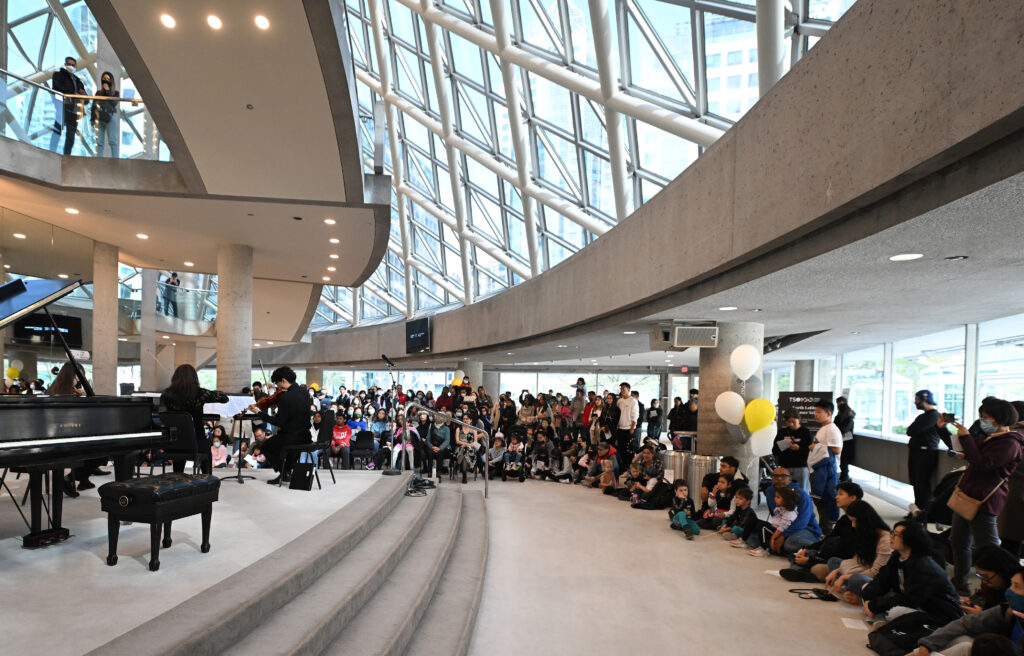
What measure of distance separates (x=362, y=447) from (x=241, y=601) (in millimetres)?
8942

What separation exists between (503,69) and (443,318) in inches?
428

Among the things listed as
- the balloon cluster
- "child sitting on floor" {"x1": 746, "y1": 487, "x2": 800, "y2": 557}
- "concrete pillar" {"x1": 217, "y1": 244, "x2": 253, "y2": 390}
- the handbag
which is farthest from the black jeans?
"concrete pillar" {"x1": 217, "y1": 244, "x2": 253, "y2": 390}

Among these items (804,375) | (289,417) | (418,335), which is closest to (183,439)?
(289,417)

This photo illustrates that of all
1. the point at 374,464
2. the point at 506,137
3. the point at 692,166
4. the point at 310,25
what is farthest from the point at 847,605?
the point at 506,137

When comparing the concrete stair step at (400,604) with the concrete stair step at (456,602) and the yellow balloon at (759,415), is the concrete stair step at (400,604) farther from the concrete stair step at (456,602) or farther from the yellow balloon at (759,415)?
the yellow balloon at (759,415)

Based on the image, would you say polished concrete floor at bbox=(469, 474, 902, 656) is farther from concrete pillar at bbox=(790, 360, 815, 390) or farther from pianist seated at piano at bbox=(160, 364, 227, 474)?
concrete pillar at bbox=(790, 360, 815, 390)

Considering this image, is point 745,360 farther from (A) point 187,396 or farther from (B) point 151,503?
(B) point 151,503

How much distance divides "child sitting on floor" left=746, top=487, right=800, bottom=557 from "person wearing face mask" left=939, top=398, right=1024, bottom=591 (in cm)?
187

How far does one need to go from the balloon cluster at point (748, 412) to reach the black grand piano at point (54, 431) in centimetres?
744

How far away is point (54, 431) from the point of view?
14.3 ft

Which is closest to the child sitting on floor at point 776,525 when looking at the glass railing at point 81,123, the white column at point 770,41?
the white column at point 770,41

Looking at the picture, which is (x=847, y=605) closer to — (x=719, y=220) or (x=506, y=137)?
(x=719, y=220)

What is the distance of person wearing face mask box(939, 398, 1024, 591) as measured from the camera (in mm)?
5160

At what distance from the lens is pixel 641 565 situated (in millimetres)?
6664
